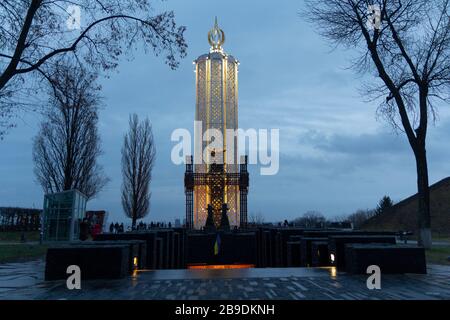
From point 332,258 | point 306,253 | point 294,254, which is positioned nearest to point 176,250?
point 294,254

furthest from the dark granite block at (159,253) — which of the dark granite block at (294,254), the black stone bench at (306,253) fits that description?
the black stone bench at (306,253)

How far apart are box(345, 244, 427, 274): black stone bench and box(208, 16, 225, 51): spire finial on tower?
1175 inches

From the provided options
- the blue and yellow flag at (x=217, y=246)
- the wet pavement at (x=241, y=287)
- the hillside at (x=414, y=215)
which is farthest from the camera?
the hillside at (x=414, y=215)

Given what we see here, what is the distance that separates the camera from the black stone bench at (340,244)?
10633 mm

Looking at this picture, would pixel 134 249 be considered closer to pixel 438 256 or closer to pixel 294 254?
pixel 294 254

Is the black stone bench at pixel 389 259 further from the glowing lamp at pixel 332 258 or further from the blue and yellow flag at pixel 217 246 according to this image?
the blue and yellow flag at pixel 217 246

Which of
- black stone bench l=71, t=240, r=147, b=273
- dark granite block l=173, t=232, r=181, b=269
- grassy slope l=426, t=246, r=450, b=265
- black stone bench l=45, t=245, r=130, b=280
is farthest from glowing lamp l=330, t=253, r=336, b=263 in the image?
dark granite block l=173, t=232, r=181, b=269

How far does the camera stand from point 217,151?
107 ft

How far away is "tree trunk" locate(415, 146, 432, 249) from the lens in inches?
637

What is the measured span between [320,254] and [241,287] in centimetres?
528

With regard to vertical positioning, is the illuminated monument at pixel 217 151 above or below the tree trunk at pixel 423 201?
above

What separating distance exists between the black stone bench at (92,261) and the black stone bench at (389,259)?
18.5 ft
